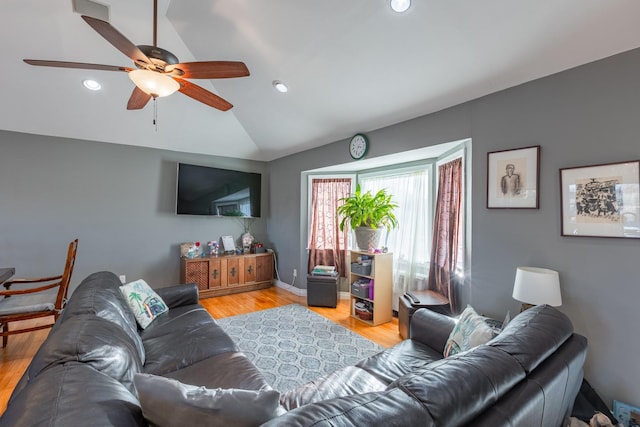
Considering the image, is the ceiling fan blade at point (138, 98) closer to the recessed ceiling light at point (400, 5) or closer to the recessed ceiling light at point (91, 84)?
the recessed ceiling light at point (91, 84)

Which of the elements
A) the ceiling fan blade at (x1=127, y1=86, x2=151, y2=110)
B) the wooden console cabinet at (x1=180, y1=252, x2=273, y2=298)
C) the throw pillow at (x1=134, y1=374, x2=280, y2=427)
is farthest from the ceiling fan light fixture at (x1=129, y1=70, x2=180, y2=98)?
the wooden console cabinet at (x1=180, y1=252, x2=273, y2=298)

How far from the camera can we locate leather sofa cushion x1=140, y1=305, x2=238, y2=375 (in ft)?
5.82

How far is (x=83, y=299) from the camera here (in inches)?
67.5

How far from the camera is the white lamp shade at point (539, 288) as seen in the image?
1806 millimetres

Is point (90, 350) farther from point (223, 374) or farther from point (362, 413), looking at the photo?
point (362, 413)

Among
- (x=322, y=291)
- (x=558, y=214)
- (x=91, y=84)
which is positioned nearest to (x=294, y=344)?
(x=322, y=291)

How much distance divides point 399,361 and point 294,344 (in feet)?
4.68

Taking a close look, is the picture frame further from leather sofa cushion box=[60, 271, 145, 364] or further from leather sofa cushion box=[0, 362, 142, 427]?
leather sofa cushion box=[0, 362, 142, 427]

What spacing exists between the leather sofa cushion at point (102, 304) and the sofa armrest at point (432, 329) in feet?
6.27

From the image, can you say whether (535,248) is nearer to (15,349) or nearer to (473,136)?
(473,136)

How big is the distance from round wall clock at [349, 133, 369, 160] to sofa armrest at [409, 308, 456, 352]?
206 cm

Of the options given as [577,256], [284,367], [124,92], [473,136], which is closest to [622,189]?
[577,256]

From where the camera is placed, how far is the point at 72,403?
2.54ft

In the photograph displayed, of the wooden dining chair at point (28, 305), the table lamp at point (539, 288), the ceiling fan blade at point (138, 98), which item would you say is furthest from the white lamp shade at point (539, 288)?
the wooden dining chair at point (28, 305)
